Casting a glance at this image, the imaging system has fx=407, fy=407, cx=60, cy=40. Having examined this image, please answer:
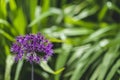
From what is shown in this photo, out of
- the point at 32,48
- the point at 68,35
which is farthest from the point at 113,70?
the point at 32,48

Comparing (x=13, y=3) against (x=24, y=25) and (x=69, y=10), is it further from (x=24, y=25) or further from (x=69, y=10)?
(x=69, y=10)

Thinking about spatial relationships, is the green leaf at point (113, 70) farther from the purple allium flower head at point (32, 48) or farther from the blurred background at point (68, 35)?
the purple allium flower head at point (32, 48)

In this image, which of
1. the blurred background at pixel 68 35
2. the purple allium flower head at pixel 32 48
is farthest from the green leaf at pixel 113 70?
the purple allium flower head at pixel 32 48

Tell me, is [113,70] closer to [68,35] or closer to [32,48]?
[68,35]

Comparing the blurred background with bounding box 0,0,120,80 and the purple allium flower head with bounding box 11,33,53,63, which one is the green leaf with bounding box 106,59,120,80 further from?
the purple allium flower head with bounding box 11,33,53,63

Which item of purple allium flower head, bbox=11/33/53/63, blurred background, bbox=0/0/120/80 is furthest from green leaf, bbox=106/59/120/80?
purple allium flower head, bbox=11/33/53/63

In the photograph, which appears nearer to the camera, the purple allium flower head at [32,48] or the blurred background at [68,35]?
the purple allium flower head at [32,48]

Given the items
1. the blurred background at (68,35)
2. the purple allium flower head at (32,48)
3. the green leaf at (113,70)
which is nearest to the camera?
the purple allium flower head at (32,48)

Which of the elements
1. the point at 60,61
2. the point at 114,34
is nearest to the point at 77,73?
the point at 60,61

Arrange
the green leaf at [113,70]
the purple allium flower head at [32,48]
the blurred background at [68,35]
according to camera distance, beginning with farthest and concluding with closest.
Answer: the blurred background at [68,35] < the green leaf at [113,70] < the purple allium flower head at [32,48]
